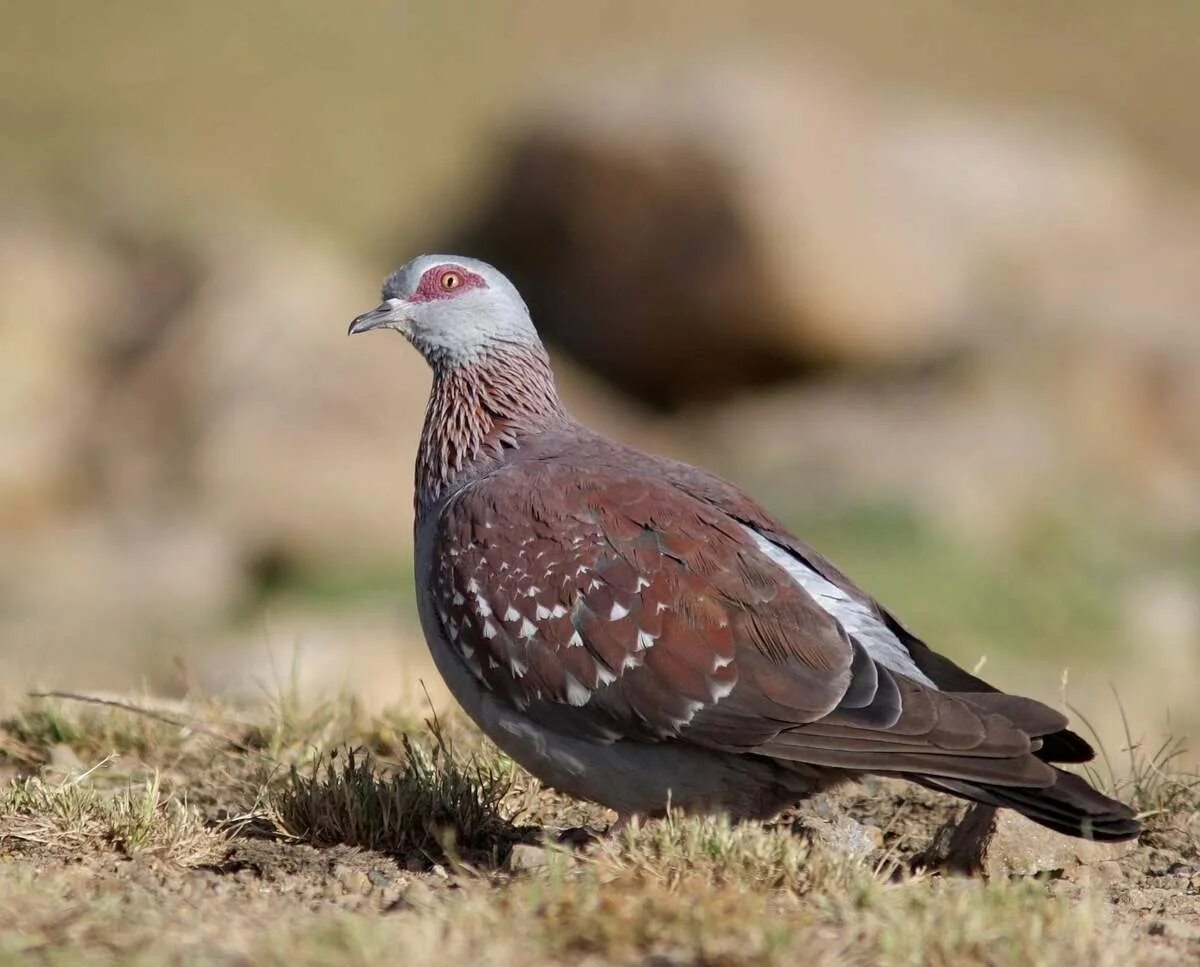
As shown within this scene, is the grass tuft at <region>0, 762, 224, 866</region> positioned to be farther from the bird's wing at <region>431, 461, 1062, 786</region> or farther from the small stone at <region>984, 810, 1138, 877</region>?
the small stone at <region>984, 810, 1138, 877</region>

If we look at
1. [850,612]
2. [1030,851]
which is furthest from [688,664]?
[1030,851]

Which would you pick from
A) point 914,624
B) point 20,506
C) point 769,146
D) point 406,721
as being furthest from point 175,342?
point 406,721

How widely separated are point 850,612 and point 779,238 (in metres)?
14.1

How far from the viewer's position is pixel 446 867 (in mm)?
5070

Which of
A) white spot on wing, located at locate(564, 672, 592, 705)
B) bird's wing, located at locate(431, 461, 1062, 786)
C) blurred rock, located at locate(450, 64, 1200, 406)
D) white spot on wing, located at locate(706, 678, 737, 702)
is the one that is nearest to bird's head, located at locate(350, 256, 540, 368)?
bird's wing, located at locate(431, 461, 1062, 786)

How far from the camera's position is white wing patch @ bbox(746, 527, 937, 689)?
5355 millimetres

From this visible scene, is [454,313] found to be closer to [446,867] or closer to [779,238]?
[446,867]

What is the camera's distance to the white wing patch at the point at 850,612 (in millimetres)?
5355

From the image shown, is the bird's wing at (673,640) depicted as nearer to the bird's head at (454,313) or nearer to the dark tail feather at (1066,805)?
the dark tail feather at (1066,805)

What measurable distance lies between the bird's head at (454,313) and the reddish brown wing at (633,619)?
1.13 meters

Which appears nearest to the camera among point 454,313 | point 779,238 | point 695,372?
point 454,313

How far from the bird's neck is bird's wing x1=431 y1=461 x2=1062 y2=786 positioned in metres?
0.56

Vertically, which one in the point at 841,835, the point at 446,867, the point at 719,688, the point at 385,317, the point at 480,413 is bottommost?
the point at 446,867

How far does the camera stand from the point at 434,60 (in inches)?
1590
